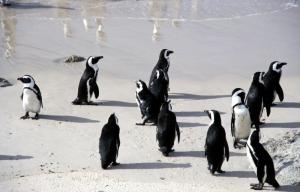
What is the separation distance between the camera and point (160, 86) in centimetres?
1033

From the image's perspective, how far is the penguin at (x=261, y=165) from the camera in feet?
24.2

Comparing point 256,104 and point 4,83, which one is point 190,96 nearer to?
point 256,104

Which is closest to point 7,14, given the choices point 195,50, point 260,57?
point 195,50

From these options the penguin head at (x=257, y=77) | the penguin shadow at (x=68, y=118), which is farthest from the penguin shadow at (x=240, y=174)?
the penguin shadow at (x=68, y=118)

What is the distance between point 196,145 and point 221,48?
5496 millimetres

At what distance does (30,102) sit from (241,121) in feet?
10.8

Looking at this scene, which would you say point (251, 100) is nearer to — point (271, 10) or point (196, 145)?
point (196, 145)

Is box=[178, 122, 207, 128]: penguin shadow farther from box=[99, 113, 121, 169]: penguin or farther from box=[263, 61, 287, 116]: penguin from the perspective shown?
box=[99, 113, 121, 169]: penguin

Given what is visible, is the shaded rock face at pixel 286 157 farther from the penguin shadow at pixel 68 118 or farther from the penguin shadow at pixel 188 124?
the penguin shadow at pixel 68 118

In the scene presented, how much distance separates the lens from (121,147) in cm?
880

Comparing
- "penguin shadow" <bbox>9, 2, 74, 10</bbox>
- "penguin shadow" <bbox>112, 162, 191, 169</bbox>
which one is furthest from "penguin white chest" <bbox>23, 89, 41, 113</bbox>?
"penguin shadow" <bbox>9, 2, 74, 10</bbox>

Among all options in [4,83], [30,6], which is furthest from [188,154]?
[30,6]

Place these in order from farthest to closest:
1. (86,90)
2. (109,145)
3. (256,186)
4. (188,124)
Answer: (86,90)
(188,124)
(109,145)
(256,186)

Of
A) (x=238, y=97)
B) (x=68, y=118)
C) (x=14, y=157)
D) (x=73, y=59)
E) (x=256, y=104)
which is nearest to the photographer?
(x=14, y=157)
